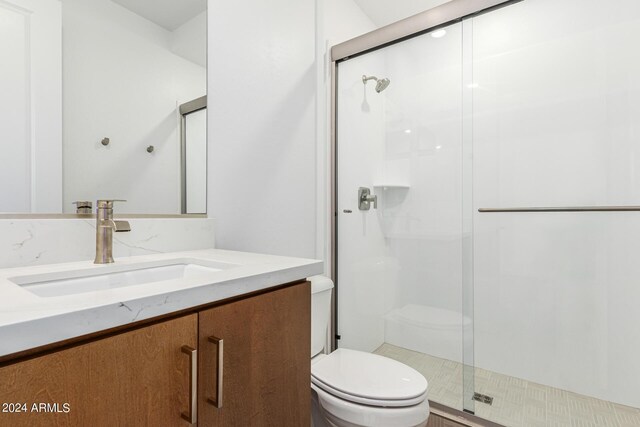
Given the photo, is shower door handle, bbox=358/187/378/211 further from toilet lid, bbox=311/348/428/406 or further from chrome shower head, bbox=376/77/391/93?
toilet lid, bbox=311/348/428/406

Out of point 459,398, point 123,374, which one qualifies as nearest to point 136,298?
point 123,374

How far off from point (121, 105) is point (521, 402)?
2.06 m

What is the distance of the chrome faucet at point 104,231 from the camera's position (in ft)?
2.79

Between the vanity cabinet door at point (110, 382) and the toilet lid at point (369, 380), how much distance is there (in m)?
0.63

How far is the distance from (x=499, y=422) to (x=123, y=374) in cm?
157

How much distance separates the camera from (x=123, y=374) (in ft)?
1.58

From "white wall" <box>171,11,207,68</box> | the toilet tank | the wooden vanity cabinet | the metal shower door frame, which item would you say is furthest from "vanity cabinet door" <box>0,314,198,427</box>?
the metal shower door frame

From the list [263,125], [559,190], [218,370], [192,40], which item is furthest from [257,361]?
[559,190]

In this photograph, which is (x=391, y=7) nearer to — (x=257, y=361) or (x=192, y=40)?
(x=192, y=40)

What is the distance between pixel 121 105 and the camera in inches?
40.3

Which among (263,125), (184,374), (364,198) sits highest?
(263,125)

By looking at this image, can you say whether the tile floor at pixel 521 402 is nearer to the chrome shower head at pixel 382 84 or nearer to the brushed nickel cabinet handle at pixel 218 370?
the brushed nickel cabinet handle at pixel 218 370

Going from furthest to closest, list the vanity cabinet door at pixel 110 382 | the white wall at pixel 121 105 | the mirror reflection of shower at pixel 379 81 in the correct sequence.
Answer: the mirror reflection of shower at pixel 379 81 < the white wall at pixel 121 105 < the vanity cabinet door at pixel 110 382

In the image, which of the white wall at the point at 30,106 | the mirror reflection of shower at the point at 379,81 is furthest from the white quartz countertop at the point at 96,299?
the mirror reflection of shower at the point at 379,81
